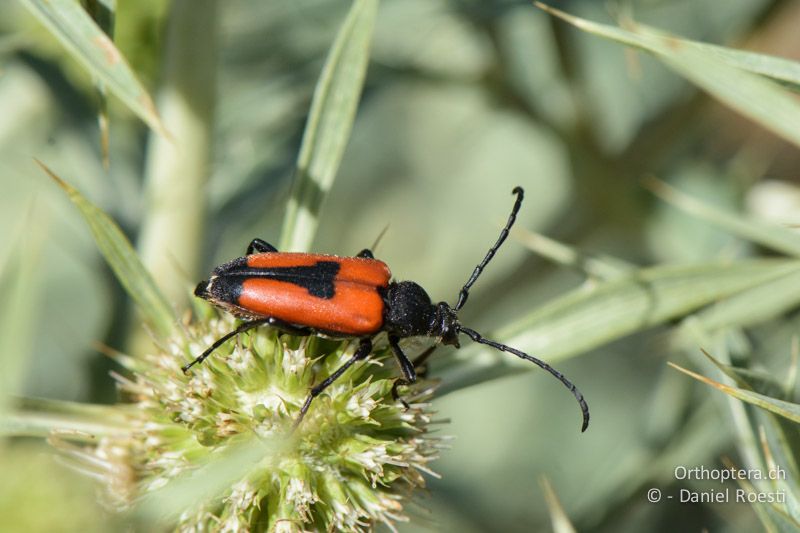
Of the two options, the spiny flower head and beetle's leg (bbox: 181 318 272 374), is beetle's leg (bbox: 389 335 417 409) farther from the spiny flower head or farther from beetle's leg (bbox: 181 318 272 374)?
beetle's leg (bbox: 181 318 272 374)

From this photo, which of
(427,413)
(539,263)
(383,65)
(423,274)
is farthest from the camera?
(423,274)

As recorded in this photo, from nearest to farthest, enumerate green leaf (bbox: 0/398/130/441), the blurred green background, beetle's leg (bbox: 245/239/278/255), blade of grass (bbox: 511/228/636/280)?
green leaf (bbox: 0/398/130/441)
blade of grass (bbox: 511/228/636/280)
beetle's leg (bbox: 245/239/278/255)
the blurred green background

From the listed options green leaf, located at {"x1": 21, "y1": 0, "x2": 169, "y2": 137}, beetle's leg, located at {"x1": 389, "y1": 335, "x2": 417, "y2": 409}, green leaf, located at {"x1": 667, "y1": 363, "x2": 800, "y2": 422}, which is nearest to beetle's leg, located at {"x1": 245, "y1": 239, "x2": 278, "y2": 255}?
beetle's leg, located at {"x1": 389, "y1": 335, "x2": 417, "y2": 409}

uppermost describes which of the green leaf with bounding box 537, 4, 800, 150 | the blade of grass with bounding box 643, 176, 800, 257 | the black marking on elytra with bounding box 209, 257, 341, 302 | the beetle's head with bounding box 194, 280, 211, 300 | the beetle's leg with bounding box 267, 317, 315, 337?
the green leaf with bounding box 537, 4, 800, 150

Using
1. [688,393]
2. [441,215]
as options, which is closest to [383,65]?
[688,393]

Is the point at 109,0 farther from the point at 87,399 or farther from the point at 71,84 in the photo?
Result: the point at 87,399

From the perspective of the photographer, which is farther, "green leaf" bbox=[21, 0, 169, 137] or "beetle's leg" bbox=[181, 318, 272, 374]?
"beetle's leg" bbox=[181, 318, 272, 374]

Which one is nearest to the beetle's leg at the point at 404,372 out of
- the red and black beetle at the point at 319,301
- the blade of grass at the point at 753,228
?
the red and black beetle at the point at 319,301
